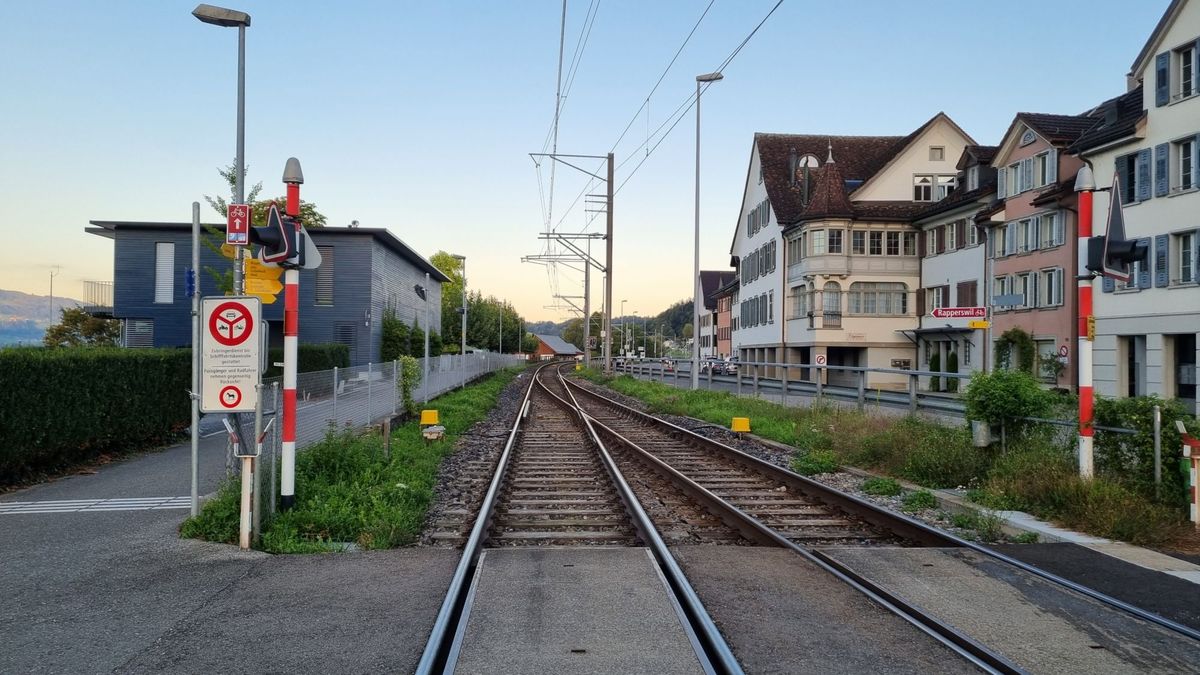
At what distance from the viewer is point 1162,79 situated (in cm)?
2650

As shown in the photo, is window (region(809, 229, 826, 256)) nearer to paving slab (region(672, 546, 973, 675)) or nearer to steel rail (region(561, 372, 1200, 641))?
steel rail (region(561, 372, 1200, 641))

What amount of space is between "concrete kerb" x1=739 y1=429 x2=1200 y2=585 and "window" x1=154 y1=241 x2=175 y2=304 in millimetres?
41644

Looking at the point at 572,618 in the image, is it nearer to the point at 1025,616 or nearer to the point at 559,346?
the point at 1025,616

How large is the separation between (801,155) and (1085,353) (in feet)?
144

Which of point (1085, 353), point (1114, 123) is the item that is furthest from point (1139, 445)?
point (1114, 123)

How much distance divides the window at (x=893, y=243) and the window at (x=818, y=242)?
3.88m

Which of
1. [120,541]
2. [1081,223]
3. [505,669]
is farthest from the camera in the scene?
[1081,223]

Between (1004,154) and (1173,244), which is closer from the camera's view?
(1173,244)

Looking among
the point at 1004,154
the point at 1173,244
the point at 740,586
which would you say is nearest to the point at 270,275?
the point at 740,586

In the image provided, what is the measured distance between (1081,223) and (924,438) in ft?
12.1

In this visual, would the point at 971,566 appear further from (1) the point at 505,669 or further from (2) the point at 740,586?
(1) the point at 505,669

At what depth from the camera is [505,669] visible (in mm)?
4500

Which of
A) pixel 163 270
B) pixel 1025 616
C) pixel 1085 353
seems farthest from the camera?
pixel 163 270

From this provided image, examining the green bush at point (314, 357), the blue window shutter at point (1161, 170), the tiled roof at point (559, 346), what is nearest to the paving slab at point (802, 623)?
the green bush at point (314, 357)
